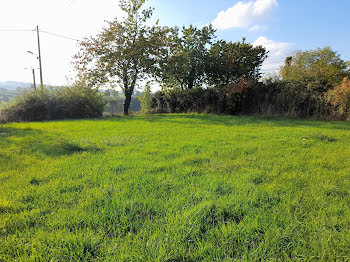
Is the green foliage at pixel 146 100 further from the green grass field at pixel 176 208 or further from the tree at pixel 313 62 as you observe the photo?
the green grass field at pixel 176 208

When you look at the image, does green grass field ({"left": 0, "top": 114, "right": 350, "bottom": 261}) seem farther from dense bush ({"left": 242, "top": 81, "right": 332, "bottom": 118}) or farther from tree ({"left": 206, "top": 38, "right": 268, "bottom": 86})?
tree ({"left": 206, "top": 38, "right": 268, "bottom": 86})

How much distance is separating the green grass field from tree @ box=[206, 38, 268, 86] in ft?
58.9

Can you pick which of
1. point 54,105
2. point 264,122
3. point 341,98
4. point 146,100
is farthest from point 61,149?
point 146,100

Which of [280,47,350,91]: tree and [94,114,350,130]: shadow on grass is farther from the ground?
[280,47,350,91]: tree

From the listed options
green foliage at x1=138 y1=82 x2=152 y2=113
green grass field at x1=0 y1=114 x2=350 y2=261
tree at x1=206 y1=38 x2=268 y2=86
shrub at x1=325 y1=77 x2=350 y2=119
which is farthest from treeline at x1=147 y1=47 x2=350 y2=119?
green grass field at x1=0 y1=114 x2=350 y2=261

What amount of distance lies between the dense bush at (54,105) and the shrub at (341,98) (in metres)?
15.5

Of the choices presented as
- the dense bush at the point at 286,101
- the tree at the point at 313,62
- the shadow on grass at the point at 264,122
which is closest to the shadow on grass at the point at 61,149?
the shadow on grass at the point at 264,122

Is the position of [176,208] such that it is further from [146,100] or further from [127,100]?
[146,100]

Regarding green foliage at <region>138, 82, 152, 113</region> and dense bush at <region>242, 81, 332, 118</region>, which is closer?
dense bush at <region>242, 81, 332, 118</region>

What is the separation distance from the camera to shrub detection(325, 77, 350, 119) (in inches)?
328

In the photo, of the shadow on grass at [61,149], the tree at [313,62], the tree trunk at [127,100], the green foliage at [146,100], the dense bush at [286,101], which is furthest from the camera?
the tree at [313,62]

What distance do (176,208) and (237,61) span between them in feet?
68.6

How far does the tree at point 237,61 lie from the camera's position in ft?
64.5

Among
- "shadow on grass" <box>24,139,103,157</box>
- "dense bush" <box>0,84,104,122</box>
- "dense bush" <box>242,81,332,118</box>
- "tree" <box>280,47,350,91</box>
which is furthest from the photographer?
"tree" <box>280,47,350,91</box>
